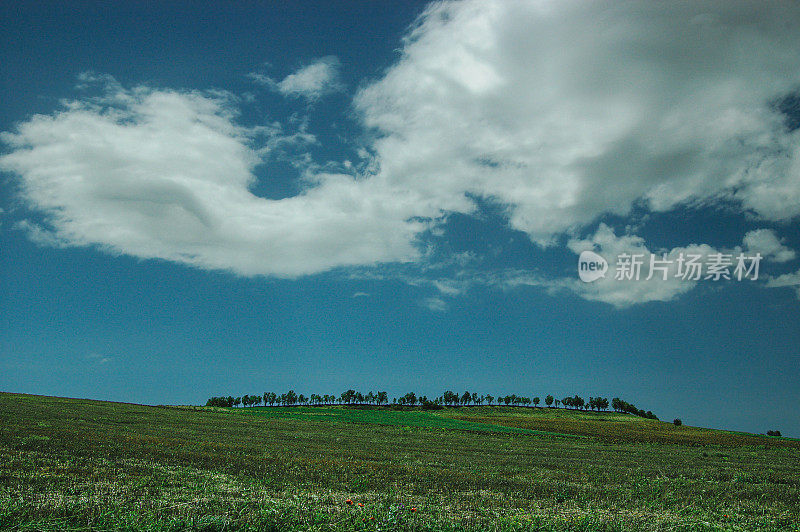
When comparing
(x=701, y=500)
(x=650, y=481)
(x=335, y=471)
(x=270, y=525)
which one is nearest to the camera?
(x=270, y=525)

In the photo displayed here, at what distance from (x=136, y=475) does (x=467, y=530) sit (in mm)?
12889

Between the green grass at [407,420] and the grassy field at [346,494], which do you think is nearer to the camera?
the grassy field at [346,494]

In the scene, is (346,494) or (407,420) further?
(407,420)

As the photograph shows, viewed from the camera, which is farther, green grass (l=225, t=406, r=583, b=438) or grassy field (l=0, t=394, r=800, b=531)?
green grass (l=225, t=406, r=583, b=438)

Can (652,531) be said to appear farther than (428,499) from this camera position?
No

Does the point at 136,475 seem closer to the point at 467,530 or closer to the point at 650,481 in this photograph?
the point at 467,530

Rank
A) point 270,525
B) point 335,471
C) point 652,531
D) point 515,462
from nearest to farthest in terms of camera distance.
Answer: point 270,525 < point 652,531 < point 335,471 < point 515,462

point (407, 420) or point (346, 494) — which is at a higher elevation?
point (346, 494)

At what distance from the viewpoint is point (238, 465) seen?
21531 mm

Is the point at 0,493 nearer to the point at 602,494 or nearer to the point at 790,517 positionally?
the point at 602,494

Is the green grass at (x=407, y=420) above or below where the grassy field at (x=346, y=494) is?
below

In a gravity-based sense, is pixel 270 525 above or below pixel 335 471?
above

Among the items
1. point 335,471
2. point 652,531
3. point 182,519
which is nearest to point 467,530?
point 652,531

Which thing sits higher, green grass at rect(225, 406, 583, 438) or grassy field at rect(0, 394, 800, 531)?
grassy field at rect(0, 394, 800, 531)
